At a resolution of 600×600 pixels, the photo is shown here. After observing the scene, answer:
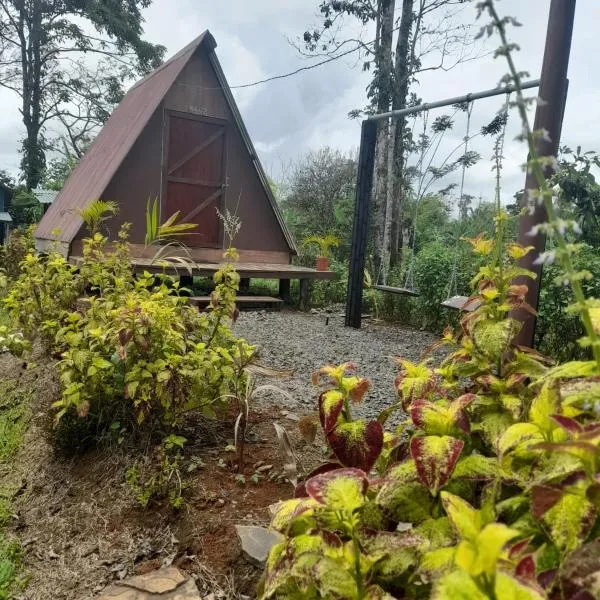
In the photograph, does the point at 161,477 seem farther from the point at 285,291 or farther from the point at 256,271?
the point at 285,291

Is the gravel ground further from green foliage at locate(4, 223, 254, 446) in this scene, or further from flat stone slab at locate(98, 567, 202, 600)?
flat stone slab at locate(98, 567, 202, 600)

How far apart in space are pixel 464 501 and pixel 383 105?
10193 mm

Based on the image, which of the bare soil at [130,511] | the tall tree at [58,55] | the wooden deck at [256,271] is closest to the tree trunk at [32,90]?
the tall tree at [58,55]

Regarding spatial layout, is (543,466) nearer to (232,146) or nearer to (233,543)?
(233,543)

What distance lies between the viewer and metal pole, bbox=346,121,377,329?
6.30 m

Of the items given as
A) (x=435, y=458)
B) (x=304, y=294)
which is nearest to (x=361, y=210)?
(x=304, y=294)

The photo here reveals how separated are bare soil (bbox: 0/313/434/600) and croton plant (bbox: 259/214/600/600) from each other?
2.64 feet

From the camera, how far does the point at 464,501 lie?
84 centimetres

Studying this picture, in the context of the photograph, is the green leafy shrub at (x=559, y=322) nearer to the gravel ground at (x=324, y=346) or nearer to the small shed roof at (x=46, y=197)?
the gravel ground at (x=324, y=346)

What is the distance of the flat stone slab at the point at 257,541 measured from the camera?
1734 mm

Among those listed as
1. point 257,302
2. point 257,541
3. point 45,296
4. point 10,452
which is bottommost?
point 10,452

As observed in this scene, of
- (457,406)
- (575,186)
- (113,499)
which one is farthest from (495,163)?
(575,186)

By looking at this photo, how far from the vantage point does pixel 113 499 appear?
91.1 inches

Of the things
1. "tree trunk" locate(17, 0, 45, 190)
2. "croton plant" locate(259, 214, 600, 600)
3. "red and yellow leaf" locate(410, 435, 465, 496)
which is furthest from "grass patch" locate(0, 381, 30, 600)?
"tree trunk" locate(17, 0, 45, 190)
